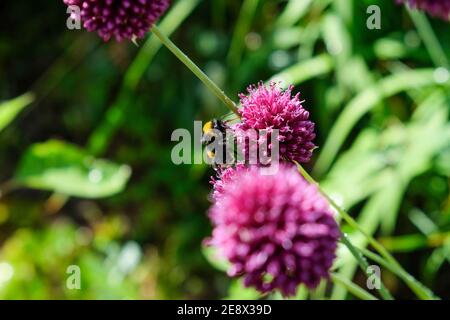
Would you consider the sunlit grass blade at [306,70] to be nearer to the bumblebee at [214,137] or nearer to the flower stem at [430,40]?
the flower stem at [430,40]

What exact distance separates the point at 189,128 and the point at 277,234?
5.70 feet

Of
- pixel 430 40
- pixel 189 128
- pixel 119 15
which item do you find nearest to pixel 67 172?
pixel 189 128

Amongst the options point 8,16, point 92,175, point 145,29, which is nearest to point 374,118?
point 92,175

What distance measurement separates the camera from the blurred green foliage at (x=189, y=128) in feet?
6.54

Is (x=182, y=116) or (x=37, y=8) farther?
(x=37, y=8)

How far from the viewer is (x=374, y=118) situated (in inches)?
86.1

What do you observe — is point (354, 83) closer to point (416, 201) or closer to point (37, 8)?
point (416, 201)

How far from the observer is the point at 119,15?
41.8 inches

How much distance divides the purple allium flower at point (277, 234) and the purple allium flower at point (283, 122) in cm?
18

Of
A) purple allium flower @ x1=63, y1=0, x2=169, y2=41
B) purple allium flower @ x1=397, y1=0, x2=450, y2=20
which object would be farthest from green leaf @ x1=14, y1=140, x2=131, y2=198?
purple allium flower @ x1=397, y1=0, x2=450, y2=20

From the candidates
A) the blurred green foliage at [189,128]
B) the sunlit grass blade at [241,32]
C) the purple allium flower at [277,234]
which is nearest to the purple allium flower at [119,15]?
the purple allium flower at [277,234]
